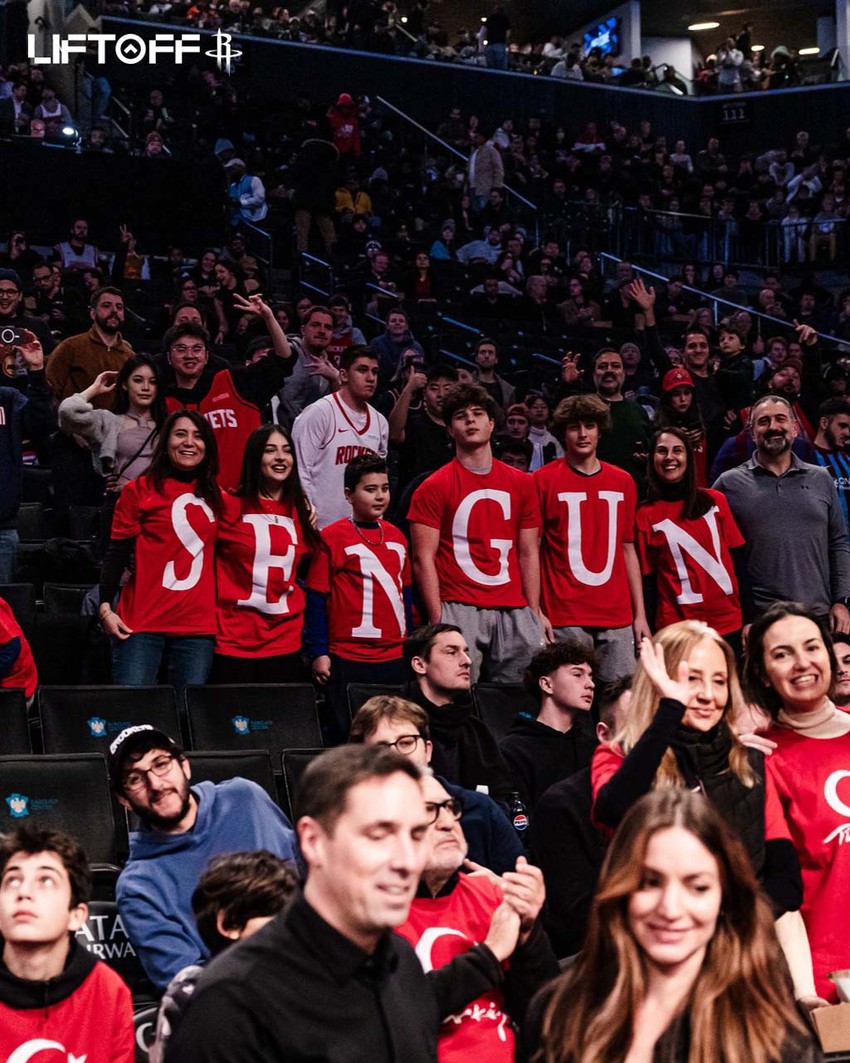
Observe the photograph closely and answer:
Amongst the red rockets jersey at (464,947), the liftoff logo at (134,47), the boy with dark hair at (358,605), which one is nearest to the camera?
the red rockets jersey at (464,947)

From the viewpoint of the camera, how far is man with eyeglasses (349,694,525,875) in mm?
3625

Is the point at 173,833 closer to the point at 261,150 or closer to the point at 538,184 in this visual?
the point at 261,150

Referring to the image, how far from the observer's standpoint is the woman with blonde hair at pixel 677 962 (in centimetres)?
226

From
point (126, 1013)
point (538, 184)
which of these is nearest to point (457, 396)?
point (126, 1013)

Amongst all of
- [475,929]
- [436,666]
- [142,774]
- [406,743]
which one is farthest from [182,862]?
[436,666]

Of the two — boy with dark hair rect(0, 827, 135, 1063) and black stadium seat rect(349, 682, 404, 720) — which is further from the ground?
black stadium seat rect(349, 682, 404, 720)

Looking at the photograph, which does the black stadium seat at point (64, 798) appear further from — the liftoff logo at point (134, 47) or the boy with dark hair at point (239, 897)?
the liftoff logo at point (134, 47)

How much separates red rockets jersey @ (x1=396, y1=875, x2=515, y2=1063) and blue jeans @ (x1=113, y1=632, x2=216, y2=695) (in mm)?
2348

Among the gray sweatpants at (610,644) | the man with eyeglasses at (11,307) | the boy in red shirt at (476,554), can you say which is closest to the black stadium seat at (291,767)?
the boy in red shirt at (476,554)

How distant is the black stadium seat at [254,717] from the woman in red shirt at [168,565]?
305mm

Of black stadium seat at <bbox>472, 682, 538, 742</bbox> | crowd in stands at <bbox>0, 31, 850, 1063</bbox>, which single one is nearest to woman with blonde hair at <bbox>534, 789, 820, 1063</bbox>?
crowd in stands at <bbox>0, 31, 850, 1063</bbox>

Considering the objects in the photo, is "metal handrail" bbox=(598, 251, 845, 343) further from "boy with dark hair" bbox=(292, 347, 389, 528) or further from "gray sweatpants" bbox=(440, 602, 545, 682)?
"gray sweatpants" bbox=(440, 602, 545, 682)

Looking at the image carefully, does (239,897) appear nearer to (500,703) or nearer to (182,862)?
(182,862)

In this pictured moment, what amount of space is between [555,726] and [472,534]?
1.14m
